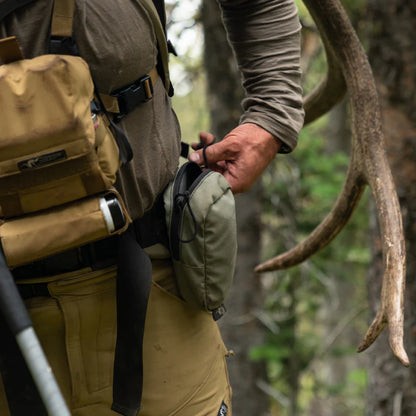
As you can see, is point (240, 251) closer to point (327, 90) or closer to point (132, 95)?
point (327, 90)

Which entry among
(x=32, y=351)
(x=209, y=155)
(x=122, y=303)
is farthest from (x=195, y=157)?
(x=32, y=351)

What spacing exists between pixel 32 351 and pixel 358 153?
5.01ft

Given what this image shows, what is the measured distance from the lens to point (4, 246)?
1.31 metres

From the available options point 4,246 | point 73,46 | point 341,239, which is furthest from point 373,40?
point 341,239

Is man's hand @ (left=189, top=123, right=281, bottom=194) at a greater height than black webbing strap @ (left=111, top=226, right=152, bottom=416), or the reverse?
man's hand @ (left=189, top=123, right=281, bottom=194)

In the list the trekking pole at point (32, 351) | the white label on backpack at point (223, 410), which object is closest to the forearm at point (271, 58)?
the white label on backpack at point (223, 410)

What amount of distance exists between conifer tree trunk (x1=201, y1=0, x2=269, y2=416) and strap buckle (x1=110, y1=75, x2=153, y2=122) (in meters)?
3.75

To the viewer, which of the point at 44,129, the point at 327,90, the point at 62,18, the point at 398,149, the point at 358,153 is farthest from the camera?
the point at 398,149

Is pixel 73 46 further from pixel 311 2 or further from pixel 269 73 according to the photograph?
pixel 311 2

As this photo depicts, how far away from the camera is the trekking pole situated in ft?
3.35

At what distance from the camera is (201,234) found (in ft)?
5.28

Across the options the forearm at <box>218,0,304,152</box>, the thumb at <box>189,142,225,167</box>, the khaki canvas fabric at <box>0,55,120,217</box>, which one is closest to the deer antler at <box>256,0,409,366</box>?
the forearm at <box>218,0,304,152</box>

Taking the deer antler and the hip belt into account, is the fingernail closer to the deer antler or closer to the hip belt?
the hip belt

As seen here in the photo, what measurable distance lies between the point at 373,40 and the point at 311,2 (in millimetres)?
1856
